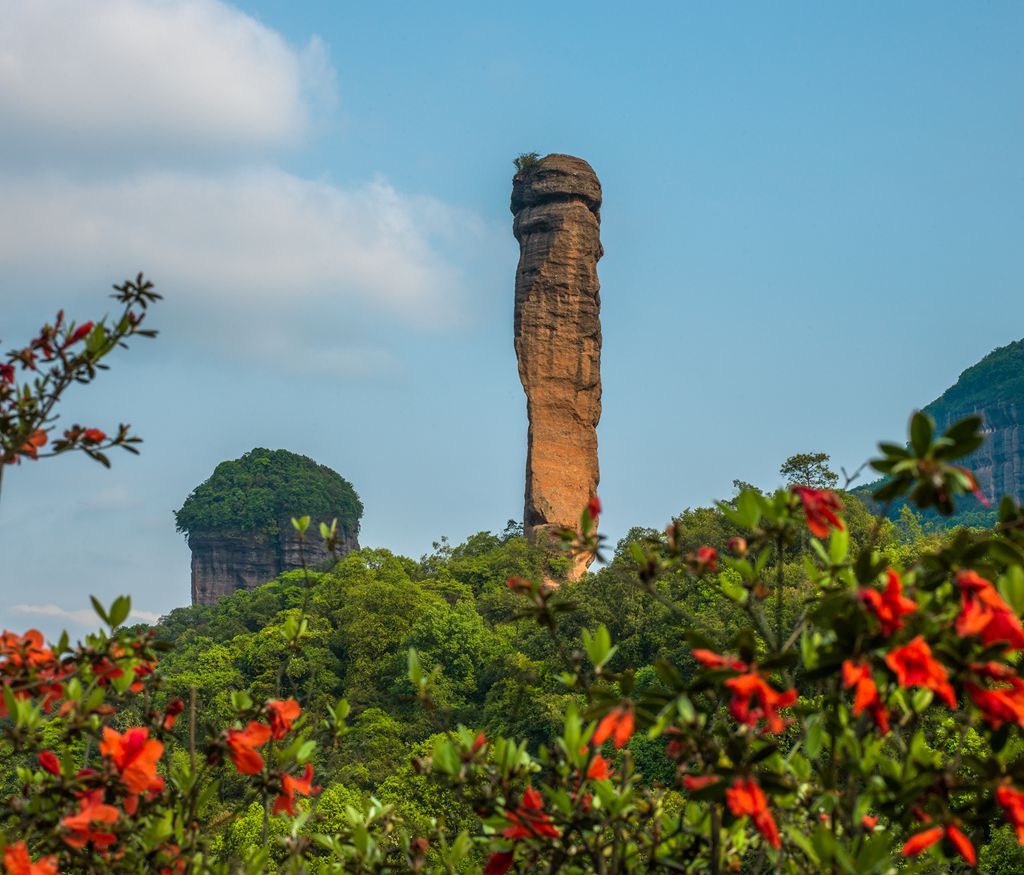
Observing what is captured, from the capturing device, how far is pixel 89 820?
1.94 m

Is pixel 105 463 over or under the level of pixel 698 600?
under

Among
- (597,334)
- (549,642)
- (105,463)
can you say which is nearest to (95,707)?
(105,463)

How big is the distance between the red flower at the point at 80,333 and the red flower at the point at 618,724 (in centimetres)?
157

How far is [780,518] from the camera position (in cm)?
203

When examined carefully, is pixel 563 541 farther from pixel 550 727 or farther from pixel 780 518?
pixel 550 727

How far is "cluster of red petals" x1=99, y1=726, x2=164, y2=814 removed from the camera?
2.02m

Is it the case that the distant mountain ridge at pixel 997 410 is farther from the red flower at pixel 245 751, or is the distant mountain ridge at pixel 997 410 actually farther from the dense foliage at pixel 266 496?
the red flower at pixel 245 751

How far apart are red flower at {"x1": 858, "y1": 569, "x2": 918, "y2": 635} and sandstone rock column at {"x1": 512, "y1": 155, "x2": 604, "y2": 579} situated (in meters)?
33.1

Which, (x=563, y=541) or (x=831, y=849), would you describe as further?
(x=563, y=541)

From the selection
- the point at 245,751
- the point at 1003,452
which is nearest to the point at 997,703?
the point at 245,751

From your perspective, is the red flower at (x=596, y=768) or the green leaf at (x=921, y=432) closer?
the green leaf at (x=921, y=432)

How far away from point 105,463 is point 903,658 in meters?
1.86

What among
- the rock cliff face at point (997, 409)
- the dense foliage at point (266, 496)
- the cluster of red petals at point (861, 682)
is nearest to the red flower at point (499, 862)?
the cluster of red petals at point (861, 682)

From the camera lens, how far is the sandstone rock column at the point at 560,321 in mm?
35250
